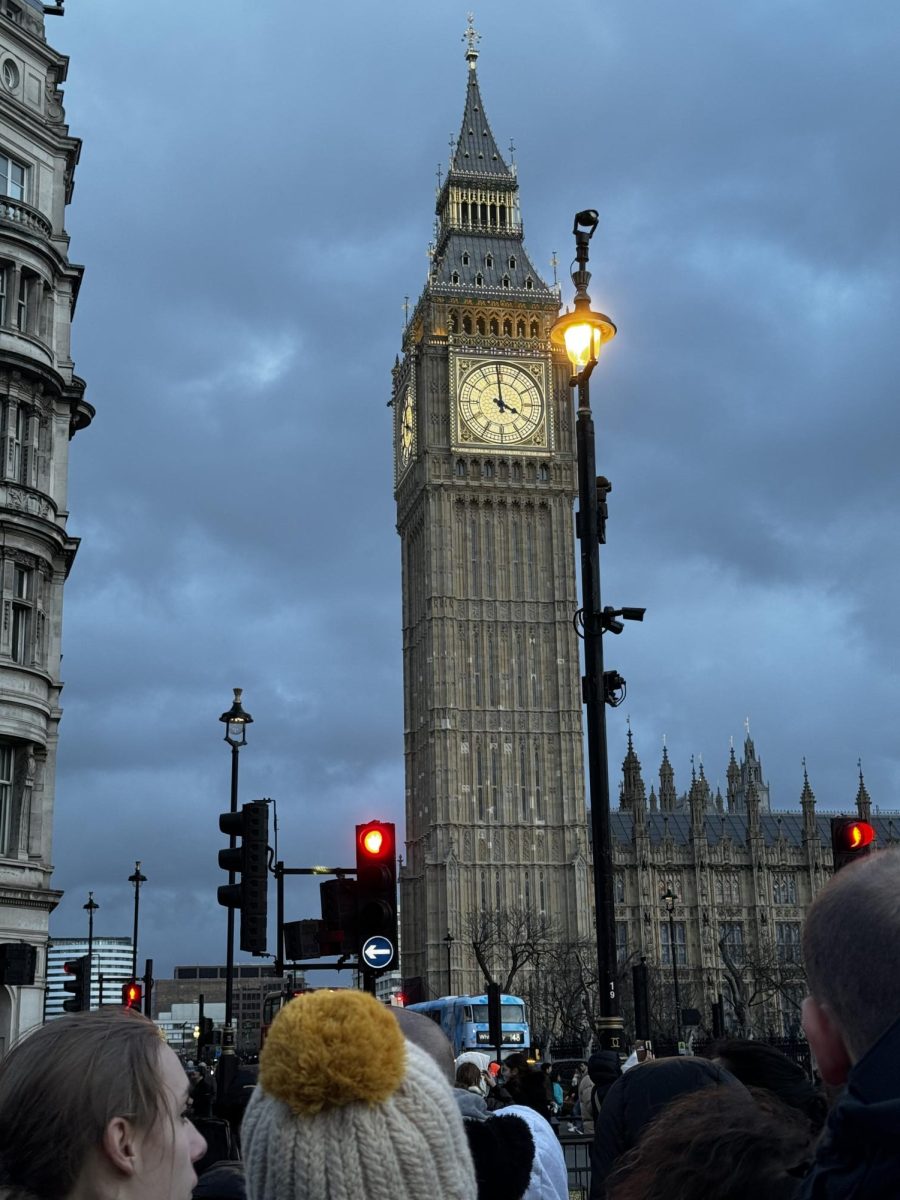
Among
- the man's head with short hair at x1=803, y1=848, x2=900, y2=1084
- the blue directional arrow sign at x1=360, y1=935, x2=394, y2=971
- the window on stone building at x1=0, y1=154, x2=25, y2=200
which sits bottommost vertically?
the man's head with short hair at x1=803, y1=848, x2=900, y2=1084

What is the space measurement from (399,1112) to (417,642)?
302 feet

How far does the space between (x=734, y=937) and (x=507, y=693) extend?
71.8ft

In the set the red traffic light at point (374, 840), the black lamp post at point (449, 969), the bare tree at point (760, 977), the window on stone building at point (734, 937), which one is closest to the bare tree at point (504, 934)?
the black lamp post at point (449, 969)

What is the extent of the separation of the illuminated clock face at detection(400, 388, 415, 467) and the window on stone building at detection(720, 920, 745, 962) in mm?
35538

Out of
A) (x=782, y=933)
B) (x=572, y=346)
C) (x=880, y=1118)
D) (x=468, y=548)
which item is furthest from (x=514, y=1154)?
(x=782, y=933)

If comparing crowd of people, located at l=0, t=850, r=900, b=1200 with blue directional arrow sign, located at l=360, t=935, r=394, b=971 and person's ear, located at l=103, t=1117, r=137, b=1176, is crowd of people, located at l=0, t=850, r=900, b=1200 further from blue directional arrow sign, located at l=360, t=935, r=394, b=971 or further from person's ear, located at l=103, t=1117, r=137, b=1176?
blue directional arrow sign, located at l=360, t=935, r=394, b=971

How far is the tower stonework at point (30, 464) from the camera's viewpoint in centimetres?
2625

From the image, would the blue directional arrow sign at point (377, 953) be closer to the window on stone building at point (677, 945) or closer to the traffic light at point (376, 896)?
the traffic light at point (376, 896)

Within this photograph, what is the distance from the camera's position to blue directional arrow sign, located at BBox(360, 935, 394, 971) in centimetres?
1335

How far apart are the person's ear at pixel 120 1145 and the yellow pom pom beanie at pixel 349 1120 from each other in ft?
0.77

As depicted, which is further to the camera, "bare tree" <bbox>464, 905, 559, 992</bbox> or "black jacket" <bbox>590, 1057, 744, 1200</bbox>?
"bare tree" <bbox>464, 905, 559, 992</bbox>

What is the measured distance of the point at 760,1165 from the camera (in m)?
3.22

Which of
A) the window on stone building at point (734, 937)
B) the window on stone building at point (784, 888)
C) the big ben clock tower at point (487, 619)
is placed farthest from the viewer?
the window on stone building at point (784, 888)

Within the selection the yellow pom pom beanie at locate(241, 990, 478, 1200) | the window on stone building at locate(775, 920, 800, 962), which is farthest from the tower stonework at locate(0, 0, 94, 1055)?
the window on stone building at locate(775, 920, 800, 962)
